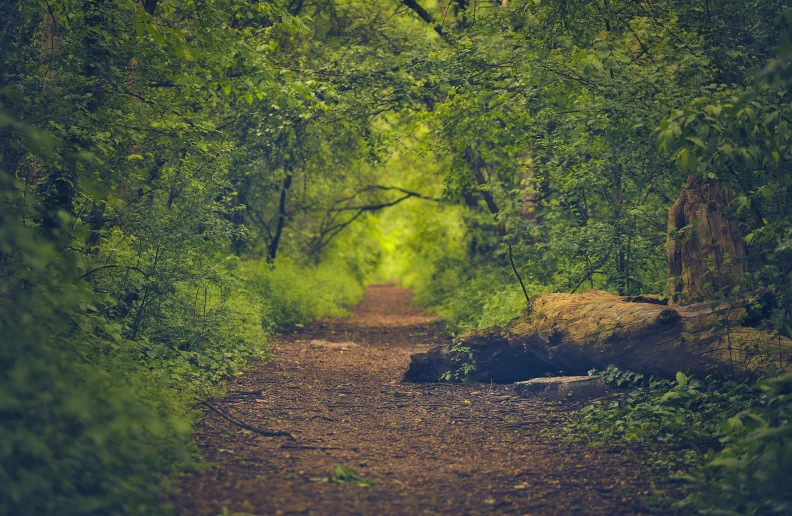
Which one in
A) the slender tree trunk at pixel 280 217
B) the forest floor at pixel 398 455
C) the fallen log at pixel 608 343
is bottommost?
the forest floor at pixel 398 455

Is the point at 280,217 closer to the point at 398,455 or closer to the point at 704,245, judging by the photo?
the point at 704,245

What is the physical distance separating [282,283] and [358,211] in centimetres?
631

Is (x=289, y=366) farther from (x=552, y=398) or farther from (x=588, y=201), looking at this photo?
(x=588, y=201)

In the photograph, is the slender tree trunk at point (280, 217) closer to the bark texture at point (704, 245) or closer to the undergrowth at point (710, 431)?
the bark texture at point (704, 245)

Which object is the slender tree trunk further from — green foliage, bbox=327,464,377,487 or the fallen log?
green foliage, bbox=327,464,377,487

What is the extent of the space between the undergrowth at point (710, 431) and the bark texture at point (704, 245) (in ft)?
4.43

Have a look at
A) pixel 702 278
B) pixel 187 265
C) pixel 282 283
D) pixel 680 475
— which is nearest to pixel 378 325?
pixel 282 283

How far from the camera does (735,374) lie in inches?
256

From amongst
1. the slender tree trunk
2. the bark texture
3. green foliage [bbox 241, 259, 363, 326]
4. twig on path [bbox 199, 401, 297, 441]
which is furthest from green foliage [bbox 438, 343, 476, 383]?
the slender tree trunk

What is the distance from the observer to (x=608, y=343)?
7.59 m

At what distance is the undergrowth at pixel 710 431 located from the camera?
437cm

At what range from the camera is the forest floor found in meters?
4.85

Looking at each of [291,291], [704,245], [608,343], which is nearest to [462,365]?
[608,343]

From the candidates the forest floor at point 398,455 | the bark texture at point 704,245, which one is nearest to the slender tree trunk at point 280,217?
the forest floor at point 398,455
